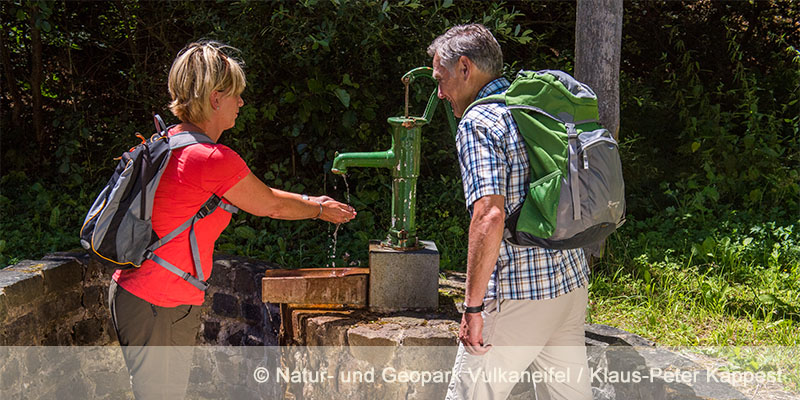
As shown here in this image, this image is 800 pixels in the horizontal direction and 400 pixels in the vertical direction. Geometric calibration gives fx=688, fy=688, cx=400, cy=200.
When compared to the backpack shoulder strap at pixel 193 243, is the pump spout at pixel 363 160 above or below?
above

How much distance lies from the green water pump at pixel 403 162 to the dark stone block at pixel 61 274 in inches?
72.0

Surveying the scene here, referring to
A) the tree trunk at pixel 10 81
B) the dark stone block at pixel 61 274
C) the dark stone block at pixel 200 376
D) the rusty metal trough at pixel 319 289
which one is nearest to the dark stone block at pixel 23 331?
the dark stone block at pixel 61 274

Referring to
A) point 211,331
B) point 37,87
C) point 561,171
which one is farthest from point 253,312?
point 37,87

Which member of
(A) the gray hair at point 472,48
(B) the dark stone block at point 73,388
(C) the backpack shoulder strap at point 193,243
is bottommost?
(B) the dark stone block at point 73,388

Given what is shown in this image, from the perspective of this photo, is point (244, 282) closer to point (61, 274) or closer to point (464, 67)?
point (61, 274)

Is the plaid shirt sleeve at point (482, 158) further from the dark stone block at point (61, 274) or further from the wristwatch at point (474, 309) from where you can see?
the dark stone block at point (61, 274)

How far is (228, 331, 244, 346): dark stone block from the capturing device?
393 cm

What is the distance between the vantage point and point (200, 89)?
2307mm

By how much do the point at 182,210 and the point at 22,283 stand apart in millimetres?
1854

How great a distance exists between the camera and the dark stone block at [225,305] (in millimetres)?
3938

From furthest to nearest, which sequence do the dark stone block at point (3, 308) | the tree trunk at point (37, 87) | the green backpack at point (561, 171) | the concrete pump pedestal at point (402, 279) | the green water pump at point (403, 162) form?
the tree trunk at point (37, 87) → the dark stone block at point (3, 308) → the concrete pump pedestal at point (402, 279) → the green water pump at point (403, 162) → the green backpack at point (561, 171)

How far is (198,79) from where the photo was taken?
7.54ft

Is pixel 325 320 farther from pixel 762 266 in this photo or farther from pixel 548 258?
pixel 762 266

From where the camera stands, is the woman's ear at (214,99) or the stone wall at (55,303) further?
the stone wall at (55,303)
